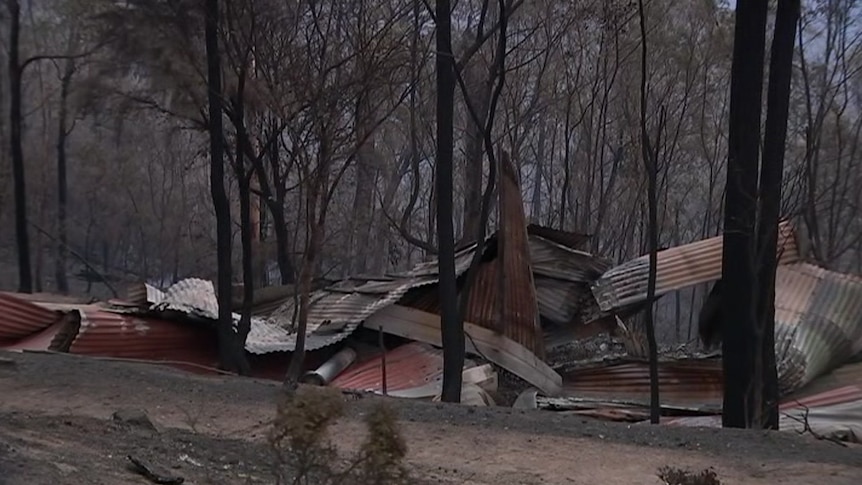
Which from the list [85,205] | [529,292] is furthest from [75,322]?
[85,205]

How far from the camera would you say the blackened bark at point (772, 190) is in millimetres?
10555

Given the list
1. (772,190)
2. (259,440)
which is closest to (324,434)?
(259,440)

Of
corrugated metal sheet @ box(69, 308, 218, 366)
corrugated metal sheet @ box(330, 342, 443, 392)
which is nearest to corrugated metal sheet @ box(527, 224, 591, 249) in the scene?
corrugated metal sheet @ box(330, 342, 443, 392)

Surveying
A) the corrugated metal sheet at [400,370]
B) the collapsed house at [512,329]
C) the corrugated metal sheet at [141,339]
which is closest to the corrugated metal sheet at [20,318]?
the collapsed house at [512,329]

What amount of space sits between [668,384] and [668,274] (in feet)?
7.86

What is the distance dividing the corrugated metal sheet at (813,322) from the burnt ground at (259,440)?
5.47 metres

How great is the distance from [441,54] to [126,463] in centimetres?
728

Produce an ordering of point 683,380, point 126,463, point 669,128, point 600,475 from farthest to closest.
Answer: point 669,128
point 683,380
point 600,475
point 126,463

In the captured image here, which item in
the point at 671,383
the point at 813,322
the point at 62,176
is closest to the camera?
the point at 671,383

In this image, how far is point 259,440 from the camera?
7387 mm

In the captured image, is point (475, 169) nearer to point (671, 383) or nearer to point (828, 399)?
point (671, 383)

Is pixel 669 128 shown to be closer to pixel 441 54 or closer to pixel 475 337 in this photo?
pixel 475 337

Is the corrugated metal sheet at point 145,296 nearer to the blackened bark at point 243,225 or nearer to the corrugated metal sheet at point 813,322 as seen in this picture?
the blackened bark at point 243,225

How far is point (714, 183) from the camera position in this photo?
3425cm
